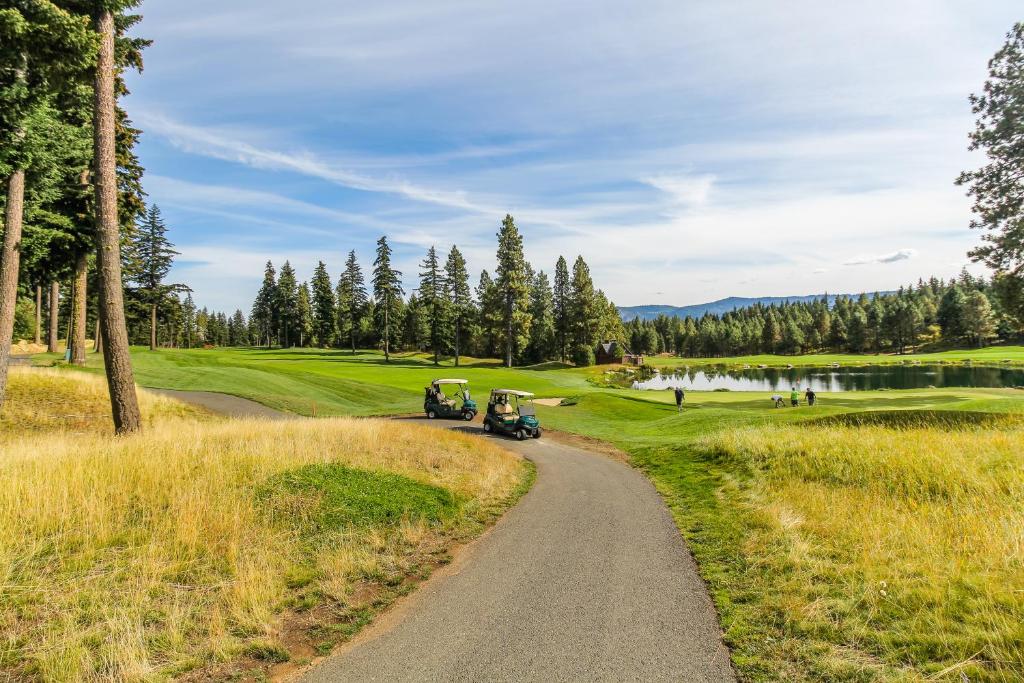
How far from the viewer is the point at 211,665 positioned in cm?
525

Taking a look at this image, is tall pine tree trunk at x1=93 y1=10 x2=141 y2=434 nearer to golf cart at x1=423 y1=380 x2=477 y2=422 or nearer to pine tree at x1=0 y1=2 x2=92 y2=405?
pine tree at x1=0 y1=2 x2=92 y2=405

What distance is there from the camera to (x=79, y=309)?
26.8 m

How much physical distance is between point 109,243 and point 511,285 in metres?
60.3

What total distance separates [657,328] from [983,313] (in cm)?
7963

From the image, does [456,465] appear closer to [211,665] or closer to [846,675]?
[211,665]

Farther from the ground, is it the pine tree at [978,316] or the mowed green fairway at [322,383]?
the pine tree at [978,316]

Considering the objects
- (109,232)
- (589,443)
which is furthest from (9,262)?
(589,443)

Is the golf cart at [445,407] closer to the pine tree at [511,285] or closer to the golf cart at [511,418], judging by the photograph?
the golf cart at [511,418]

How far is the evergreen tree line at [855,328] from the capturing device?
10981cm

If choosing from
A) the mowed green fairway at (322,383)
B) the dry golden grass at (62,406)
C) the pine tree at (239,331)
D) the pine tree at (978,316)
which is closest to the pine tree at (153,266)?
the mowed green fairway at (322,383)

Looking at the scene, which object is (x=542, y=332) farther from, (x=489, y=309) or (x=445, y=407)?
(x=445, y=407)

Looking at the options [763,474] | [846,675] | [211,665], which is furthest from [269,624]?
[763,474]

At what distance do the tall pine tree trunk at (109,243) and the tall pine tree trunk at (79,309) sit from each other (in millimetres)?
17067

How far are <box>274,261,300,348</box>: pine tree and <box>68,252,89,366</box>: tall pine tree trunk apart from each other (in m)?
72.5
